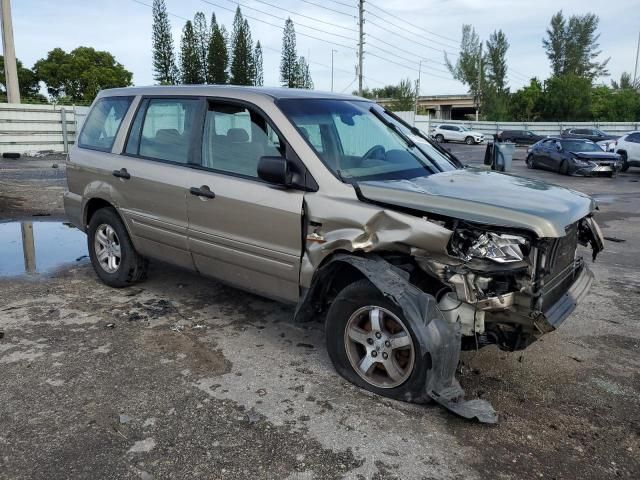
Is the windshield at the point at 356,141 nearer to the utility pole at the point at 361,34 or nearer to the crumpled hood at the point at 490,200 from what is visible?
the crumpled hood at the point at 490,200

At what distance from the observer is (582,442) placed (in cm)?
305

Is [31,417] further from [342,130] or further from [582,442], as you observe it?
[582,442]

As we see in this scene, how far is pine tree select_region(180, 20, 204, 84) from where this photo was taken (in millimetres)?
67375

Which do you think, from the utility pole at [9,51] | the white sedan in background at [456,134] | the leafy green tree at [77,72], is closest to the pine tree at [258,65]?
the leafy green tree at [77,72]

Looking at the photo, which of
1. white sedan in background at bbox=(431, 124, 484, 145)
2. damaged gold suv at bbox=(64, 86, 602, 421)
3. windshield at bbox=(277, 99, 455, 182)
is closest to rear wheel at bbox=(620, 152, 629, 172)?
damaged gold suv at bbox=(64, 86, 602, 421)

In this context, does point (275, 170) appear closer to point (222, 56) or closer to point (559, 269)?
point (559, 269)

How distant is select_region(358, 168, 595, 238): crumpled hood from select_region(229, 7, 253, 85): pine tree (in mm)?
68834

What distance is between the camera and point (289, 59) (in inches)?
2746

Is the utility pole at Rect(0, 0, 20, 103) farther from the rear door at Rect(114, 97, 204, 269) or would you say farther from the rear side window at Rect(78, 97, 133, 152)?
the rear door at Rect(114, 97, 204, 269)

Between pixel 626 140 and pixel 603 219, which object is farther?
pixel 626 140

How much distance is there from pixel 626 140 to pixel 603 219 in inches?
492

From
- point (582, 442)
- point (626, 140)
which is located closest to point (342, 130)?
point (582, 442)

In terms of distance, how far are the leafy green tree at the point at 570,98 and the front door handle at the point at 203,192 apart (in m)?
64.4

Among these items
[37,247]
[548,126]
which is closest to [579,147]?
[37,247]
